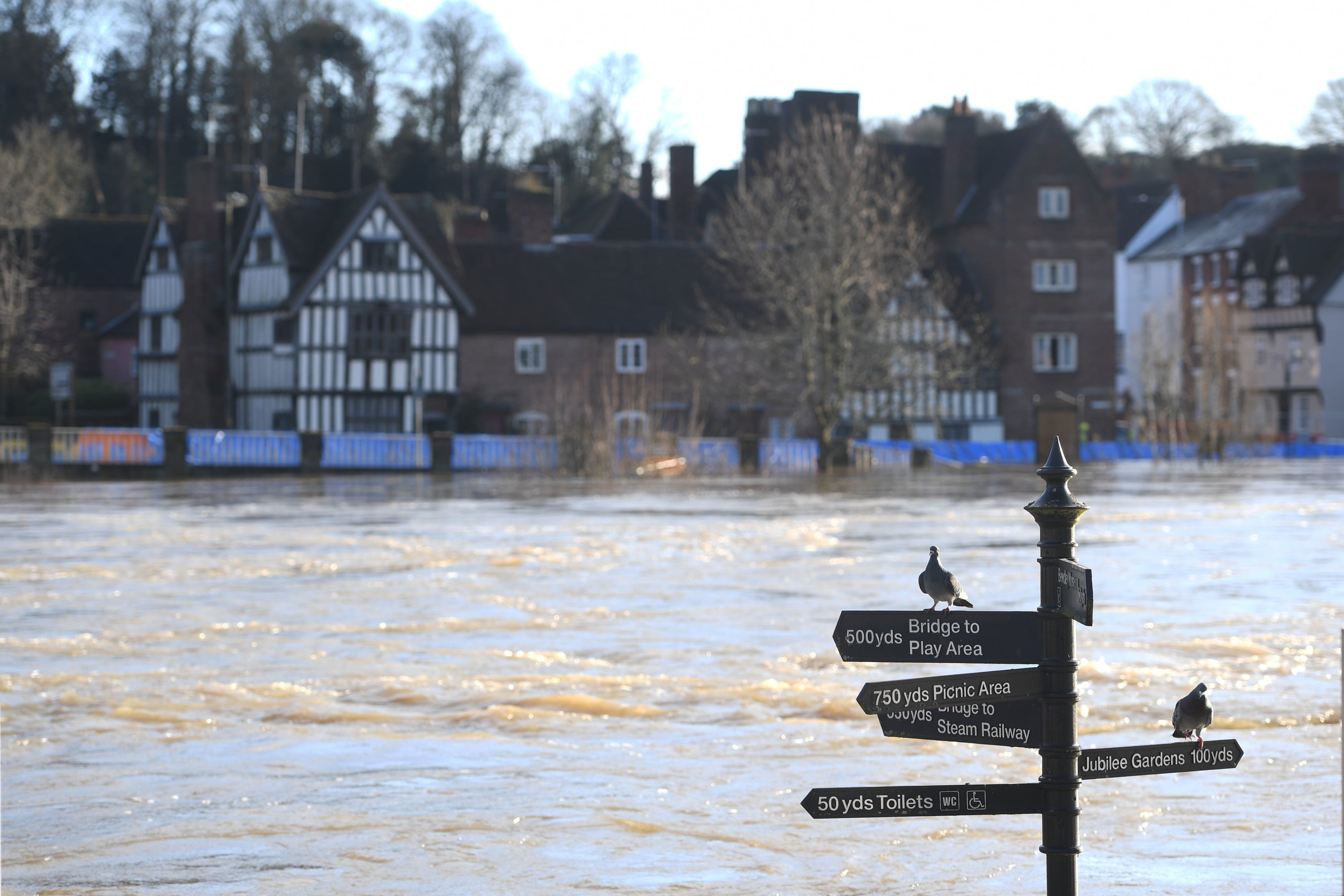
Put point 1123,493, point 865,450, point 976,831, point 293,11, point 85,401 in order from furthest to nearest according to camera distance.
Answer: point 293,11 → point 85,401 → point 865,450 → point 1123,493 → point 976,831

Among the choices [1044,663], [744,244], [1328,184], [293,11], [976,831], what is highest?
[293,11]

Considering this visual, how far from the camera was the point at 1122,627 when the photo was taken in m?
12.2

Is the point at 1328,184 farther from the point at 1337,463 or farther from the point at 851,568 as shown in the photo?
the point at 851,568

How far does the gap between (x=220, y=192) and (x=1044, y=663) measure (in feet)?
254

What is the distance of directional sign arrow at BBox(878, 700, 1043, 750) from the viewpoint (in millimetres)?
4188

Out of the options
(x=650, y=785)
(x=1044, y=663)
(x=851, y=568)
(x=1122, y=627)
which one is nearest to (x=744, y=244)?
(x=851, y=568)

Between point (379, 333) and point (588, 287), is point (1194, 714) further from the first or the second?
point (588, 287)

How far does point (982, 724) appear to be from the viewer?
4.22 meters

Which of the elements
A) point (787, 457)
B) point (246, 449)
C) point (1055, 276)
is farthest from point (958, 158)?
point (246, 449)

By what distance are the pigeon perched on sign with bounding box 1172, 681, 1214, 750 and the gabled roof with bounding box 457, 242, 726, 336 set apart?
50.3 m

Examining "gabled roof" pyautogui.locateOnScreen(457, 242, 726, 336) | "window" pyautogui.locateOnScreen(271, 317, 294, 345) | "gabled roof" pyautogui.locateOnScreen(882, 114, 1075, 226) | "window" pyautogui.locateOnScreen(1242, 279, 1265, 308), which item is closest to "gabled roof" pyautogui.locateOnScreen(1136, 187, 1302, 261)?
"window" pyautogui.locateOnScreen(1242, 279, 1265, 308)

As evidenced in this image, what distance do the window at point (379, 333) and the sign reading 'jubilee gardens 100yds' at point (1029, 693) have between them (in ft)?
157

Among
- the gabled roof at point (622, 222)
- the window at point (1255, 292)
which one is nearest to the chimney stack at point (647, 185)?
the gabled roof at point (622, 222)

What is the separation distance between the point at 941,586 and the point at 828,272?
41.6 meters
